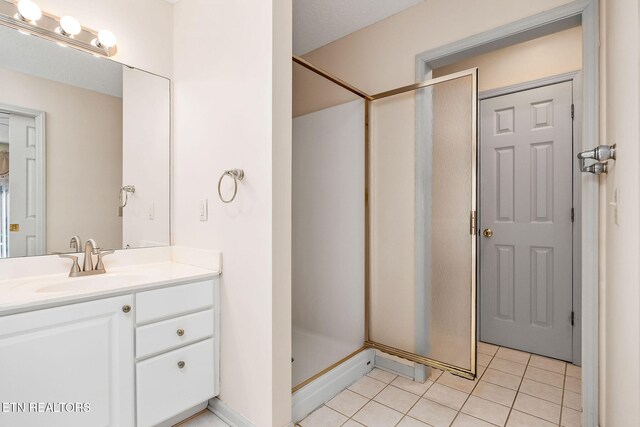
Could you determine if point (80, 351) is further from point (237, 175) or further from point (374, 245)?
point (374, 245)

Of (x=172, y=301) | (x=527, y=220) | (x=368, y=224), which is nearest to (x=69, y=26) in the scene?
(x=172, y=301)

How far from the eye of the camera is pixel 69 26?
1651 millimetres

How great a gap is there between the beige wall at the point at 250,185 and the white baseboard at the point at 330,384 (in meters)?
0.19

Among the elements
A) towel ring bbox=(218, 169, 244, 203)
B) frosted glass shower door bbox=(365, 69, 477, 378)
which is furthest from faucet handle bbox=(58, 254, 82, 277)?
frosted glass shower door bbox=(365, 69, 477, 378)

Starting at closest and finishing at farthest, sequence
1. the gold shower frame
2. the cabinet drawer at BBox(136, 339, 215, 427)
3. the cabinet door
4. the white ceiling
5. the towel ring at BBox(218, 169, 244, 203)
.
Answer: the cabinet door → the cabinet drawer at BBox(136, 339, 215, 427) → the towel ring at BBox(218, 169, 244, 203) → the gold shower frame → the white ceiling

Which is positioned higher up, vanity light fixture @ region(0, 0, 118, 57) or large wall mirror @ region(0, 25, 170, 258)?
vanity light fixture @ region(0, 0, 118, 57)

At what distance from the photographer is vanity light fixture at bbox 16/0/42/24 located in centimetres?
152

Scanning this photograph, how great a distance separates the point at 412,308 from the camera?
2174 mm

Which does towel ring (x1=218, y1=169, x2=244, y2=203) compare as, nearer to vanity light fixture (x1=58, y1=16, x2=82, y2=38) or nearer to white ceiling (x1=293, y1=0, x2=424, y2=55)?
vanity light fixture (x1=58, y1=16, x2=82, y2=38)

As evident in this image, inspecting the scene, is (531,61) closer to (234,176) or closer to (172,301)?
(234,176)

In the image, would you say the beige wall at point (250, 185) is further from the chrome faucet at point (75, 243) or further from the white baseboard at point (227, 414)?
the chrome faucet at point (75, 243)

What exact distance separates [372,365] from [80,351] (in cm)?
178

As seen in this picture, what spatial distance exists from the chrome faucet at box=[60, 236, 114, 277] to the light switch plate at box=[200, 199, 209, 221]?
56 cm

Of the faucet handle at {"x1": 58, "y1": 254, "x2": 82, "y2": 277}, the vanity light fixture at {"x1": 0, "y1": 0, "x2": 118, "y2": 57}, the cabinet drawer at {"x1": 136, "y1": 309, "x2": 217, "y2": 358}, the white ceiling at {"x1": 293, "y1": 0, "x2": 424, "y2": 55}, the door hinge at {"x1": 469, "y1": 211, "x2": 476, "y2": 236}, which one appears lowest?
the cabinet drawer at {"x1": 136, "y1": 309, "x2": 217, "y2": 358}
